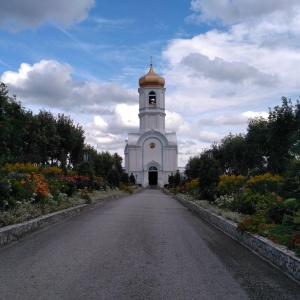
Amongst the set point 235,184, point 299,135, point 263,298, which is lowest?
point 263,298

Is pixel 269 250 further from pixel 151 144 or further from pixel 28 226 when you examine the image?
pixel 151 144

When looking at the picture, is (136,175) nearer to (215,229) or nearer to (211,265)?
(215,229)

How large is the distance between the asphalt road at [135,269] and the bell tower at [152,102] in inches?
2710

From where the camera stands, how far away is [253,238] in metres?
8.91

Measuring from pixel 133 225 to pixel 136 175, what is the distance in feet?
211

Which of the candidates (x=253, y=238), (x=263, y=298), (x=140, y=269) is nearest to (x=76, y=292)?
(x=140, y=269)

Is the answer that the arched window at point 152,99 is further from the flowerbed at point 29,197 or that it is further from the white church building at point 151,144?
the flowerbed at point 29,197

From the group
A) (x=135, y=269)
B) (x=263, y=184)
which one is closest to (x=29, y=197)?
(x=135, y=269)

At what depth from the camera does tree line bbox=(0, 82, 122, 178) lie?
123ft

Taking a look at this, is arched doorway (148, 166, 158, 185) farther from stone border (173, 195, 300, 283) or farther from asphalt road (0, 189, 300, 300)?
asphalt road (0, 189, 300, 300)

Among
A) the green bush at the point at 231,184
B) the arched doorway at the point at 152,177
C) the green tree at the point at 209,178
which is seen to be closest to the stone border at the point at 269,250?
the green bush at the point at 231,184

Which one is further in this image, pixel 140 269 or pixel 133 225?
pixel 133 225

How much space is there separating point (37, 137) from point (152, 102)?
39.4m

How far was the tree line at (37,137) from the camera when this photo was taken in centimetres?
3747
